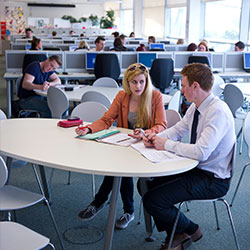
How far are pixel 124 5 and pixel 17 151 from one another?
18.8m

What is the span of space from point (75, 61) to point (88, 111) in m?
3.53

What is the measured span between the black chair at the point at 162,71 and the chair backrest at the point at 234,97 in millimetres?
1862

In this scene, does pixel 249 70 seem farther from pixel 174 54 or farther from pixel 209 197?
pixel 209 197

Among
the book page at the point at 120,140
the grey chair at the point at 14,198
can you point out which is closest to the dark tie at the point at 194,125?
the book page at the point at 120,140

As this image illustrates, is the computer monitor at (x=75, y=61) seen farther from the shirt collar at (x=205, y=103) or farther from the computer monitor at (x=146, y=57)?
the shirt collar at (x=205, y=103)

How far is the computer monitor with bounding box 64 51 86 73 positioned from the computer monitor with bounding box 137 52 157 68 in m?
0.98

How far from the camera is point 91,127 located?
268 centimetres

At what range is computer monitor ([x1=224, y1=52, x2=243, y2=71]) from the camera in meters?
7.12

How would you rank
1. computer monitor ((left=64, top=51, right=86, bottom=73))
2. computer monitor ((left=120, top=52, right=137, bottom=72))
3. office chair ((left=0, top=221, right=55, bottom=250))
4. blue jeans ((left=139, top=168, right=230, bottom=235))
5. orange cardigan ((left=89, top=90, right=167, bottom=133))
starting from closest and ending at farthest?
office chair ((left=0, top=221, right=55, bottom=250)) → blue jeans ((left=139, top=168, right=230, bottom=235)) → orange cardigan ((left=89, top=90, right=167, bottom=133)) → computer monitor ((left=64, top=51, right=86, bottom=73)) → computer monitor ((left=120, top=52, right=137, bottom=72))

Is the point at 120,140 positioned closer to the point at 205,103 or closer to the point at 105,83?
the point at 205,103

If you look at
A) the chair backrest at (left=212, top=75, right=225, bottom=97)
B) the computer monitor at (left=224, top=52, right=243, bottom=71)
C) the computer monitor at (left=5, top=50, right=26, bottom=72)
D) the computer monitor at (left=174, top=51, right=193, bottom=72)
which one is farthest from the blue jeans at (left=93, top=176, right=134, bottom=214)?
the computer monitor at (left=224, top=52, right=243, bottom=71)

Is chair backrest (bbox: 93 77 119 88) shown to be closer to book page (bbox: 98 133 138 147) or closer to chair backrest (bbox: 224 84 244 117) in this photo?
chair backrest (bbox: 224 84 244 117)

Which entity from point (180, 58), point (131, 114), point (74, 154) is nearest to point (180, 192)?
point (74, 154)

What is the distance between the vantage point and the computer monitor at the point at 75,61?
6535 millimetres
